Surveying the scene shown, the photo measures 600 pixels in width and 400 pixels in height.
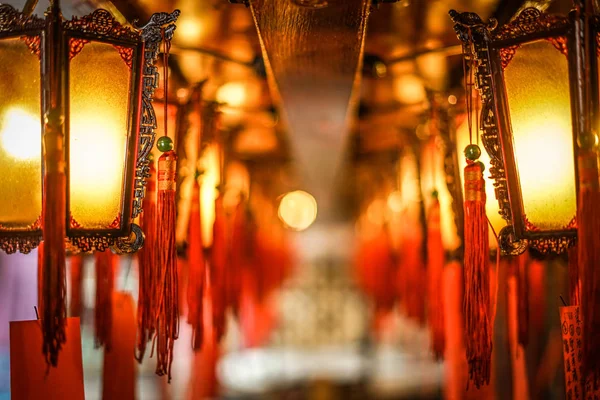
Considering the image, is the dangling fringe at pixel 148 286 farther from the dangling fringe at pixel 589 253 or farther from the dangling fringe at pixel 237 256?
the dangling fringe at pixel 237 256

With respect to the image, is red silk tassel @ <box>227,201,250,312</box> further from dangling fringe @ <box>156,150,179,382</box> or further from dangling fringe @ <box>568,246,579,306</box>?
dangling fringe @ <box>568,246,579,306</box>

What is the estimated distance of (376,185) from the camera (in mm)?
6375

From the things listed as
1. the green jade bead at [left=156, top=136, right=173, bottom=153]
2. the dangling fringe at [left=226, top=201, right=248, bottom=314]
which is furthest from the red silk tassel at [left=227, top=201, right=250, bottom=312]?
the green jade bead at [left=156, top=136, right=173, bottom=153]

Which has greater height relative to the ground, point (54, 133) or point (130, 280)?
point (54, 133)

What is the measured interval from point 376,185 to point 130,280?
362cm

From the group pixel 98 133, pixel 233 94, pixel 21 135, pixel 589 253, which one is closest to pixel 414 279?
pixel 233 94

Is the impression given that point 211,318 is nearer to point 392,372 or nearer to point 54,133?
point 54,133

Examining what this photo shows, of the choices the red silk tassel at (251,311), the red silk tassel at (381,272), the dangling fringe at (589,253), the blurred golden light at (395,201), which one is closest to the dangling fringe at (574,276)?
the dangling fringe at (589,253)

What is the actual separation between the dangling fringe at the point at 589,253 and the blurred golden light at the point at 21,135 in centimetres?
164

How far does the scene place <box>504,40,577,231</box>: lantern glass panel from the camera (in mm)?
1966

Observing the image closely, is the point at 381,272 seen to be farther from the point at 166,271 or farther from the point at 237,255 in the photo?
the point at 166,271

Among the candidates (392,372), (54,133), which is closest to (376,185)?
(392,372)

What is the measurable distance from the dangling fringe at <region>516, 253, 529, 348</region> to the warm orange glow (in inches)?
68.2

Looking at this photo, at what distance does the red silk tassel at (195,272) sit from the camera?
2.85m
